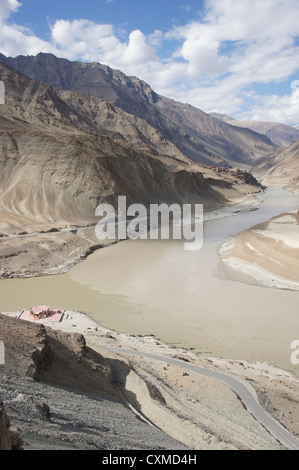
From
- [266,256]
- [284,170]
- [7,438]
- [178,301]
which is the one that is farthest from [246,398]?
[284,170]

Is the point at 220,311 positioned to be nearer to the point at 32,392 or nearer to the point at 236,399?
the point at 236,399

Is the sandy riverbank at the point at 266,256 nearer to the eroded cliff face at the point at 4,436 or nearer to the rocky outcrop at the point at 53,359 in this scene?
the rocky outcrop at the point at 53,359

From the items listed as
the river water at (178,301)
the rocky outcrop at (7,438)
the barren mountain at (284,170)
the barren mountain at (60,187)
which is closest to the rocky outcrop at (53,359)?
the rocky outcrop at (7,438)

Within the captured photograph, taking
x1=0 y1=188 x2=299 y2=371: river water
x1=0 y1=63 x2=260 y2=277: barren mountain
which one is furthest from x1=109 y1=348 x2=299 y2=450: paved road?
x1=0 y1=63 x2=260 y2=277: barren mountain

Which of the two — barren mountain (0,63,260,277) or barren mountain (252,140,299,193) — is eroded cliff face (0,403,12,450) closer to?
barren mountain (0,63,260,277)

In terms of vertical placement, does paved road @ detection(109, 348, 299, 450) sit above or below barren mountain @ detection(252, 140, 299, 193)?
below

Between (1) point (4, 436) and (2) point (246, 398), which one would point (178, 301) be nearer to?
(2) point (246, 398)
